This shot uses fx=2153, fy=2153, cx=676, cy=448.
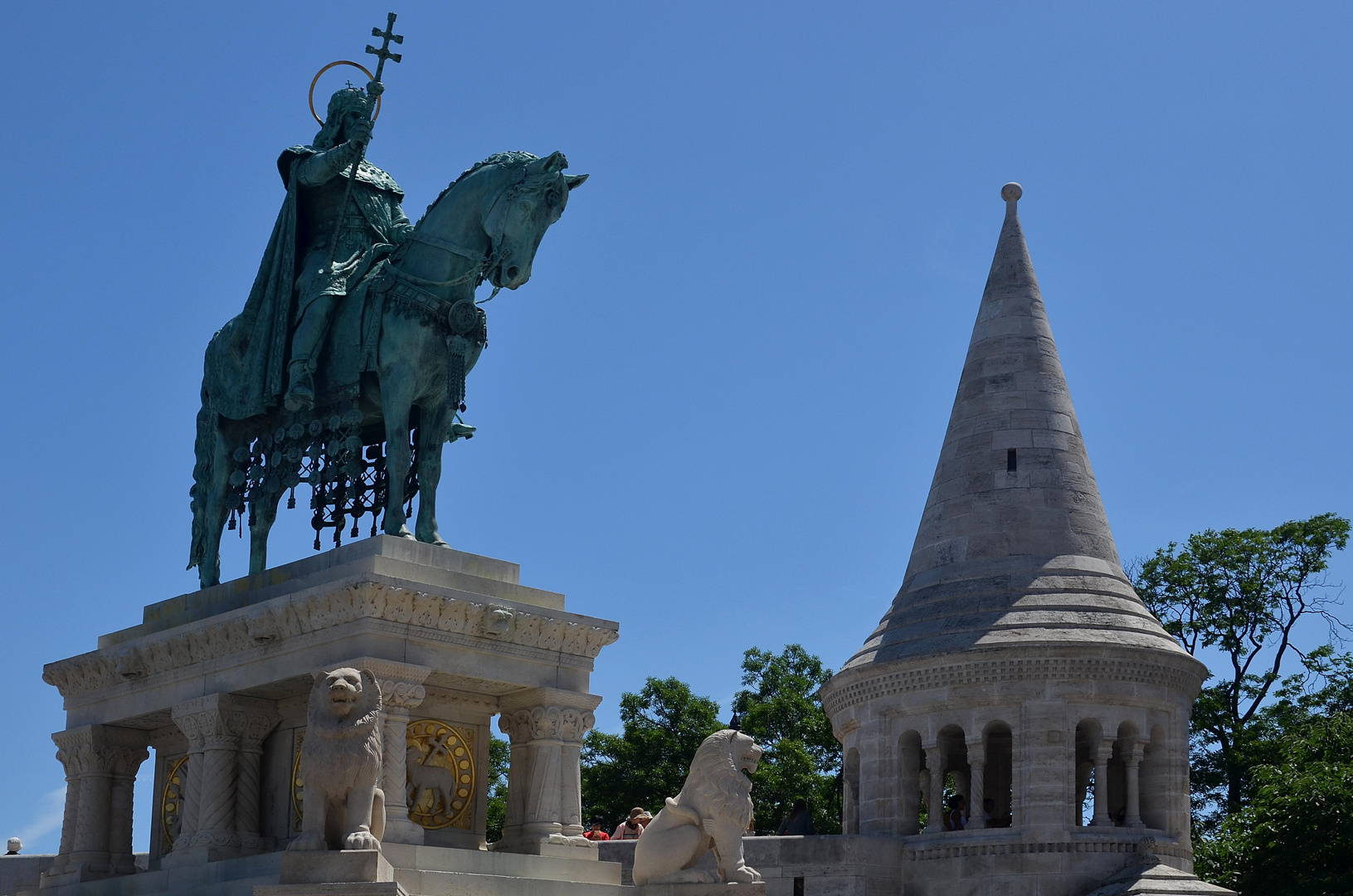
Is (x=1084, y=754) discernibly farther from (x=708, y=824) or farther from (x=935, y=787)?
(x=708, y=824)

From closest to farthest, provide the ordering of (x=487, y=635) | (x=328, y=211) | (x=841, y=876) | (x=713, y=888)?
(x=713, y=888)
(x=487, y=635)
(x=328, y=211)
(x=841, y=876)

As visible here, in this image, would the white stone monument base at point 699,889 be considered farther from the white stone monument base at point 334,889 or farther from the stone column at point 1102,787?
the stone column at point 1102,787

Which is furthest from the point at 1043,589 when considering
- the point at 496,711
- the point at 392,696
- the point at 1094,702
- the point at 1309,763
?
the point at 392,696

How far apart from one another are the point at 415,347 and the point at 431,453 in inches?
42.1

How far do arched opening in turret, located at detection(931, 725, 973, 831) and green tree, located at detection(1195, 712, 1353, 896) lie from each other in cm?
440

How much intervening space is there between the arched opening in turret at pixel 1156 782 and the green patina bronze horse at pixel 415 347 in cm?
1344

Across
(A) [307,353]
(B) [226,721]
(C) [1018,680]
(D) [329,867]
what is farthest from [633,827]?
(D) [329,867]

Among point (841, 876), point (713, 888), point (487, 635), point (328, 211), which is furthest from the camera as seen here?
point (841, 876)

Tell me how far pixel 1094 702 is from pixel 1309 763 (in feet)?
24.2

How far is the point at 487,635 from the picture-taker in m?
19.5

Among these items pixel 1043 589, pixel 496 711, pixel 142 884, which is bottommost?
pixel 142 884

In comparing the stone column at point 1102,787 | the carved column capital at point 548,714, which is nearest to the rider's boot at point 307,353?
the carved column capital at point 548,714

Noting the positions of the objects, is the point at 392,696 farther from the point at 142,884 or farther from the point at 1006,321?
the point at 1006,321

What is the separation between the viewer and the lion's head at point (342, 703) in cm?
1675
